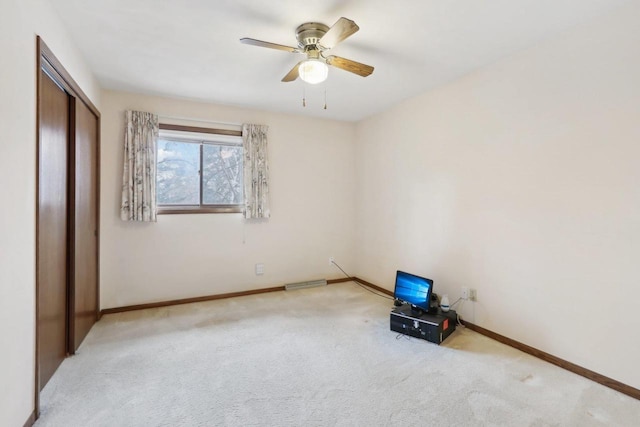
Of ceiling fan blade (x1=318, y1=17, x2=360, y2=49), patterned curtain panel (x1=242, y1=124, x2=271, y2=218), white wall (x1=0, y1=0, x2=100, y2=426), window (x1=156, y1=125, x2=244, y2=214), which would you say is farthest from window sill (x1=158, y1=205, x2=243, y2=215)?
ceiling fan blade (x1=318, y1=17, x2=360, y2=49)

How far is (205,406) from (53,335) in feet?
4.18

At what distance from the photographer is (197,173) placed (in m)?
3.88

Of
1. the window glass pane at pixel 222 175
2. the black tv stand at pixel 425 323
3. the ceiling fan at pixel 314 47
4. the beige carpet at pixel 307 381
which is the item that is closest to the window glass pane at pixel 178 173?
the window glass pane at pixel 222 175

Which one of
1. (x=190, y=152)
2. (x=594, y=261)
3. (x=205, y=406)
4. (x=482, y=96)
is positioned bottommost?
(x=205, y=406)

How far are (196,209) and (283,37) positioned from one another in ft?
7.72

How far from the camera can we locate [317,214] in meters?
4.57

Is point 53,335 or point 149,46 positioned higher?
point 149,46

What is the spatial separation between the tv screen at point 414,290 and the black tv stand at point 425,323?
88mm

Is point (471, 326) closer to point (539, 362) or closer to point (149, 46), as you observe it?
point (539, 362)

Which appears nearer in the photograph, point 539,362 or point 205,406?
point 205,406

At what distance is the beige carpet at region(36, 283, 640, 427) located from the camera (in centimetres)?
176

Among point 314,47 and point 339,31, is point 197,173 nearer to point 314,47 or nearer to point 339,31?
point 314,47

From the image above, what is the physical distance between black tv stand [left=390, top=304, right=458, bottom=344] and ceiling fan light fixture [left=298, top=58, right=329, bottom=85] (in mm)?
2217

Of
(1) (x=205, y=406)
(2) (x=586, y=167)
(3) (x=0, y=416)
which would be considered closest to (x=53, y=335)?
(3) (x=0, y=416)
